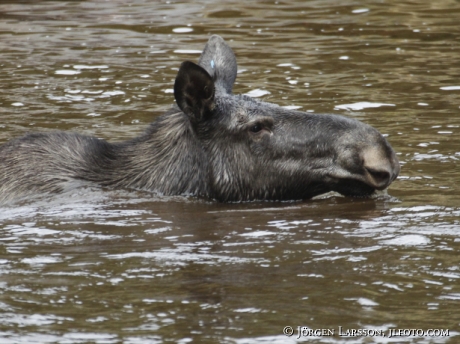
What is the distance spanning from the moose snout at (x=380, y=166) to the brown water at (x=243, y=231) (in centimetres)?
27

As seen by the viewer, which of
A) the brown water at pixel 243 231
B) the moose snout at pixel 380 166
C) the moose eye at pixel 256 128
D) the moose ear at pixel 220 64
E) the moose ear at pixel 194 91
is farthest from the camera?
the moose ear at pixel 220 64

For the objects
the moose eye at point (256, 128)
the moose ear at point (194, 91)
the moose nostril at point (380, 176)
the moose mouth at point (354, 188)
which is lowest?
the moose mouth at point (354, 188)

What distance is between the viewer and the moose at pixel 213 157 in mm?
9234

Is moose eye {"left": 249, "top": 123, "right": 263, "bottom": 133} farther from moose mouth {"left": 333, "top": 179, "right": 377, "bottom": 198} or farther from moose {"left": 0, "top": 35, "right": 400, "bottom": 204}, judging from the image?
moose mouth {"left": 333, "top": 179, "right": 377, "bottom": 198}

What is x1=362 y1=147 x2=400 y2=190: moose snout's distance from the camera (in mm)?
8844

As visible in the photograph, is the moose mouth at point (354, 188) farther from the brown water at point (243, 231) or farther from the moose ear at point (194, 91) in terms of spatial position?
the moose ear at point (194, 91)

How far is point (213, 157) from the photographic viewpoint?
9.41 m

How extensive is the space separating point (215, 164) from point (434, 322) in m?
3.62

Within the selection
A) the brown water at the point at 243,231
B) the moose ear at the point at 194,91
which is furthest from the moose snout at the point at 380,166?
the moose ear at the point at 194,91

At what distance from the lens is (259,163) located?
30.9ft

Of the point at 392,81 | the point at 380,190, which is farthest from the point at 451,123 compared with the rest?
the point at 380,190

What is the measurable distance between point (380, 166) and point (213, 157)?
151 cm

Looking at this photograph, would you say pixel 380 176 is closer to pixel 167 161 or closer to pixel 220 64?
pixel 167 161

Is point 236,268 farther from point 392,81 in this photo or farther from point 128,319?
point 392,81
